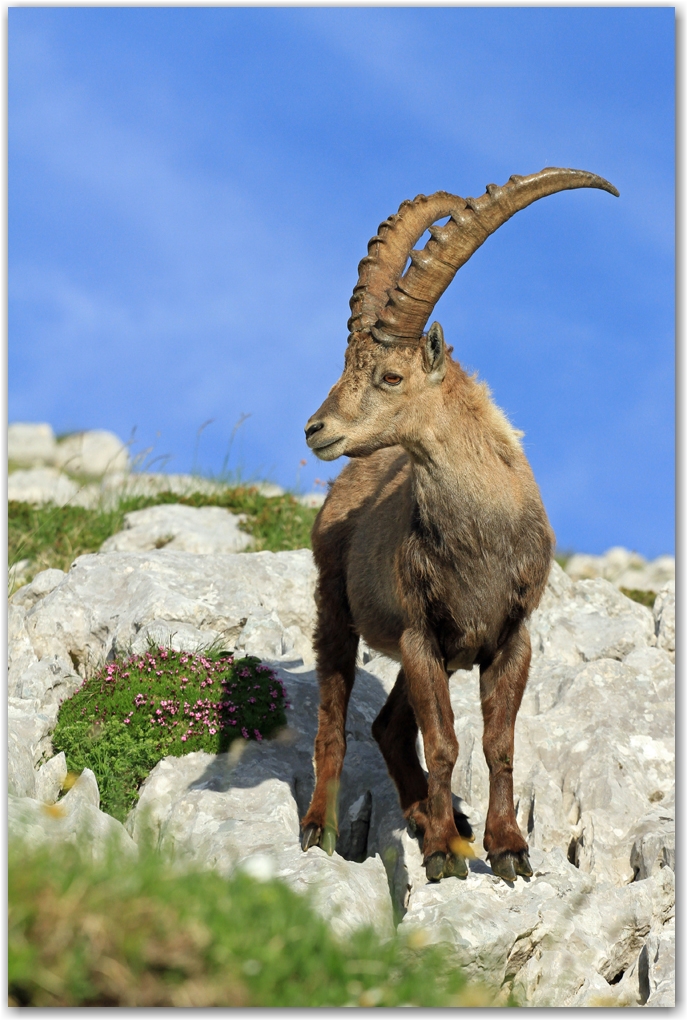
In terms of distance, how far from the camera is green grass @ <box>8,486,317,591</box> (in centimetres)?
1402

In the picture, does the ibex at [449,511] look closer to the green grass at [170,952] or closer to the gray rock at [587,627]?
the green grass at [170,952]

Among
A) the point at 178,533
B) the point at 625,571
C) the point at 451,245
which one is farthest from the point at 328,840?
the point at 625,571

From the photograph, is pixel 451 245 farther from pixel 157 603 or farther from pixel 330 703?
pixel 157 603

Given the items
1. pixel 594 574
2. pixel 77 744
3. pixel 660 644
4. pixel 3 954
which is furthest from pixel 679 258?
pixel 594 574

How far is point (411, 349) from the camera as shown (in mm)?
6969

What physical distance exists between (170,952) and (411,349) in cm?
458

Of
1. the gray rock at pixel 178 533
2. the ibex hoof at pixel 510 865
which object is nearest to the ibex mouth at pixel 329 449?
the ibex hoof at pixel 510 865

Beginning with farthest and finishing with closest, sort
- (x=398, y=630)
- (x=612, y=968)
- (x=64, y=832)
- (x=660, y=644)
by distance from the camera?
(x=660, y=644) < (x=398, y=630) < (x=612, y=968) < (x=64, y=832)

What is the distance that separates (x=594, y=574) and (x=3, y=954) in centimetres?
1539

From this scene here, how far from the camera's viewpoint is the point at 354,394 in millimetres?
6949

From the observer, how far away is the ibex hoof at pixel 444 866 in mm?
6395

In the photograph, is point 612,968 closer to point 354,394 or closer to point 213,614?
point 354,394

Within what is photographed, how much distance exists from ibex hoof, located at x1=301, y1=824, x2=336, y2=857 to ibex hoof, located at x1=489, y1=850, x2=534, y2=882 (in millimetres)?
1282

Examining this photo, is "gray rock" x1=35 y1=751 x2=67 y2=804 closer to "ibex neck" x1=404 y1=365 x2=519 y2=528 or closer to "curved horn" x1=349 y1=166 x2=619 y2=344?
"ibex neck" x1=404 y1=365 x2=519 y2=528
